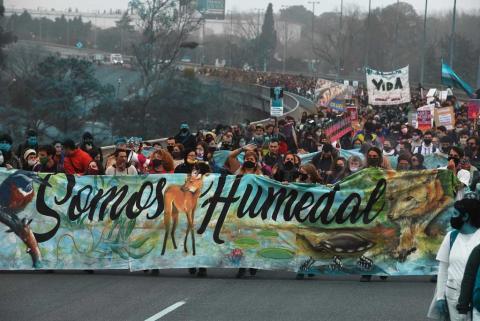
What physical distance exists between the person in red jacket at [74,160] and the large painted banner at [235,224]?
5.69 feet

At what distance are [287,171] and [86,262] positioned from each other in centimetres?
292

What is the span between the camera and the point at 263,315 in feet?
37.1

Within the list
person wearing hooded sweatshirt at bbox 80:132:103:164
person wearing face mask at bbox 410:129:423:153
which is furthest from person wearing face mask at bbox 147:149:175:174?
person wearing face mask at bbox 410:129:423:153

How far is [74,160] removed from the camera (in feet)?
53.4

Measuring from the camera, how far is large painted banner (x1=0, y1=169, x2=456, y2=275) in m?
14.2

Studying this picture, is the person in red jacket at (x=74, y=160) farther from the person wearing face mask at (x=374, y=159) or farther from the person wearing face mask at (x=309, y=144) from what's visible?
the person wearing face mask at (x=309, y=144)

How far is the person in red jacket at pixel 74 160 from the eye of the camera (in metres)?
16.2

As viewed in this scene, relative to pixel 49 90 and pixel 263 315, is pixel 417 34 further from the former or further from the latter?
pixel 263 315

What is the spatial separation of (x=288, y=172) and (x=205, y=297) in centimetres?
324

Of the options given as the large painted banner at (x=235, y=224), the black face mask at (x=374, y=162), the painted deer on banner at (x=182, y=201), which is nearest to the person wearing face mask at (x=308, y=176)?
the large painted banner at (x=235, y=224)

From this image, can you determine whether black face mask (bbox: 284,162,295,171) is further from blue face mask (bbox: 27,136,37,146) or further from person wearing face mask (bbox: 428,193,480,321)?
person wearing face mask (bbox: 428,193,480,321)

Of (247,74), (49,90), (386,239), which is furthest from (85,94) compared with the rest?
(386,239)

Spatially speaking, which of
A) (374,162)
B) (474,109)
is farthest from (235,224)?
(474,109)

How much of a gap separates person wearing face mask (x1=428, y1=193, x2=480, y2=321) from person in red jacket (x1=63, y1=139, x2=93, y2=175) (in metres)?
8.88
